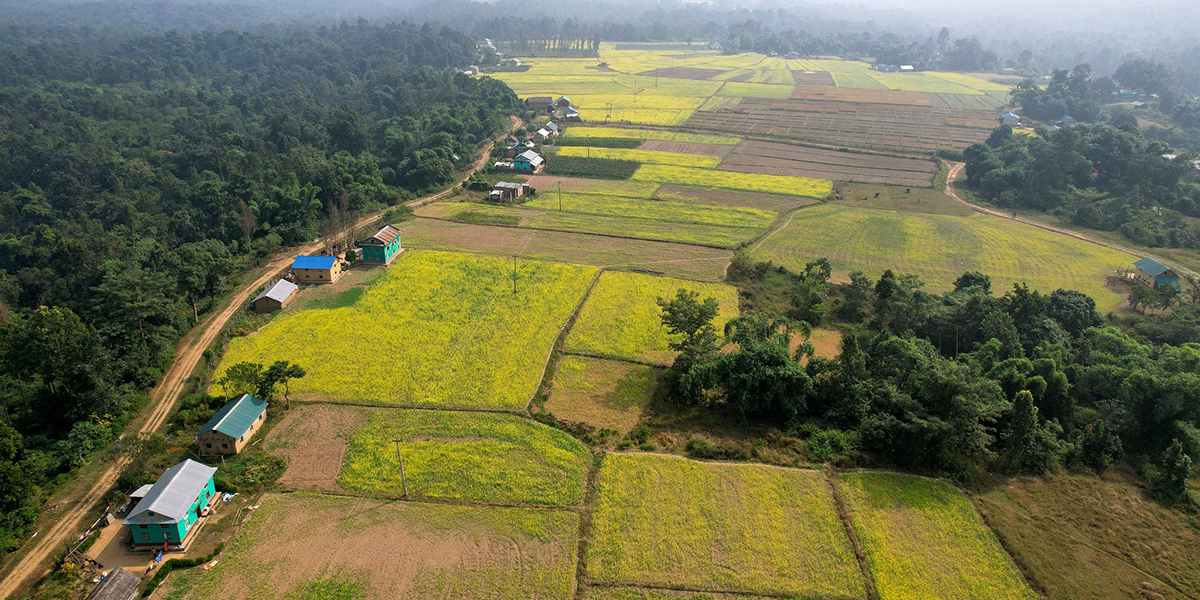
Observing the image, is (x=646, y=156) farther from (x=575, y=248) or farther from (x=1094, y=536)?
(x=1094, y=536)

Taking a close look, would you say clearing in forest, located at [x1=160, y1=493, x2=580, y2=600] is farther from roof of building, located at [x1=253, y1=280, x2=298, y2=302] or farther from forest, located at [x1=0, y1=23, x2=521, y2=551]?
roof of building, located at [x1=253, y1=280, x2=298, y2=302]

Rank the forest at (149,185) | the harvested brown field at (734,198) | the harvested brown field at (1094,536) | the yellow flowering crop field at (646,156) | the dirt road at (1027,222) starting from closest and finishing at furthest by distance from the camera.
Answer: the harvested brown field at (1094,536) → the forest at (149,185) → the dirt road at (1027,222) → the harvested brown field at (734,198) → the yellow flowering crop field at (646,156)

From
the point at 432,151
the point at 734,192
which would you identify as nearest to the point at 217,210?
the point at 432,151

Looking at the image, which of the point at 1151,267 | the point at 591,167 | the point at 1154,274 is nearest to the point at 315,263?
the point at 591,167

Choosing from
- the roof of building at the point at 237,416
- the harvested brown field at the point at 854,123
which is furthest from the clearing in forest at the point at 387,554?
the harvested brown field at the point at 854,123

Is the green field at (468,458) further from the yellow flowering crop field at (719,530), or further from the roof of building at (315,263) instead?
the roof of building at (315,263)

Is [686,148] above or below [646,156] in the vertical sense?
above

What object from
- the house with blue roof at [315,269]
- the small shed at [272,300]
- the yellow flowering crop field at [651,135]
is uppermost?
the yellow flowering crop field at [651,135]
